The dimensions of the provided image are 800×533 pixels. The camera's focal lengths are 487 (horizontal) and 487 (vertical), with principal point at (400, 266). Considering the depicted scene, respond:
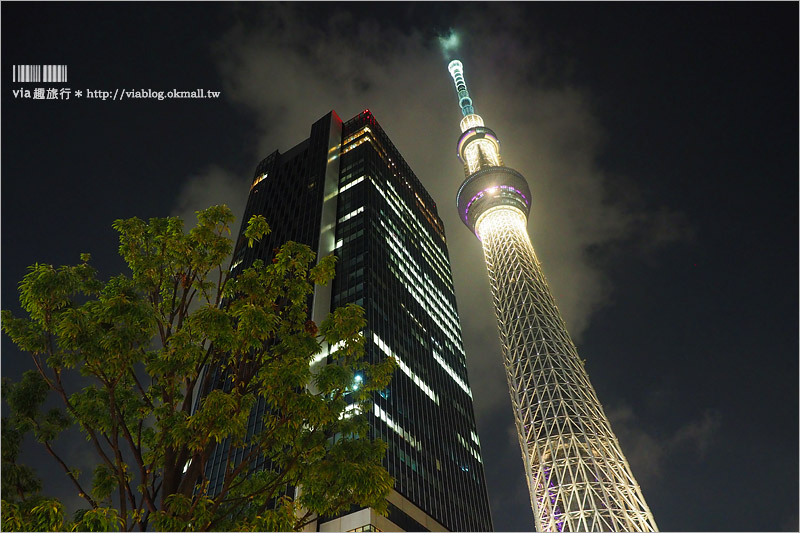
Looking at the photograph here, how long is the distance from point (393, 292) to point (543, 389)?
27238 mm

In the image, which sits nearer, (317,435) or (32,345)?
(32,345)

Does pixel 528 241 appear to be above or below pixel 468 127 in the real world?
below

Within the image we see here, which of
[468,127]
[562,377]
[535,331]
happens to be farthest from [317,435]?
[468,127]

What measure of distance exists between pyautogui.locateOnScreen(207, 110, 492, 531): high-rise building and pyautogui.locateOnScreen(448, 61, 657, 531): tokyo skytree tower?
12.8m

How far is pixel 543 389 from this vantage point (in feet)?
186

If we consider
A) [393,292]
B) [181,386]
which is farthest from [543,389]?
[181,386]

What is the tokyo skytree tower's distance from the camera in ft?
151

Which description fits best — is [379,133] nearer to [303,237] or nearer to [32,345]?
[303,237]

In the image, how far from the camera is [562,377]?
5734 cm

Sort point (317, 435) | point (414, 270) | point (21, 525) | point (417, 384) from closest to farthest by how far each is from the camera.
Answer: point (21, 525) < point (317, 435) < point (417, 384) < point (414, 270)

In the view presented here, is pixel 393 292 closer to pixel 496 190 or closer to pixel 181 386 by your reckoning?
pixel 496 190

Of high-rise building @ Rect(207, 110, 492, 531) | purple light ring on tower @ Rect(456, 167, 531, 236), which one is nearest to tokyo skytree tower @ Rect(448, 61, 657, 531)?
purple light ring on tower @ Rect(456, 167, 531, 236)

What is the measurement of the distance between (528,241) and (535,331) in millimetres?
19588

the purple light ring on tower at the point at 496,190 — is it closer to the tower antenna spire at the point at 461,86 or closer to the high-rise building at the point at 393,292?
the high-rise building at the point at 393,292
